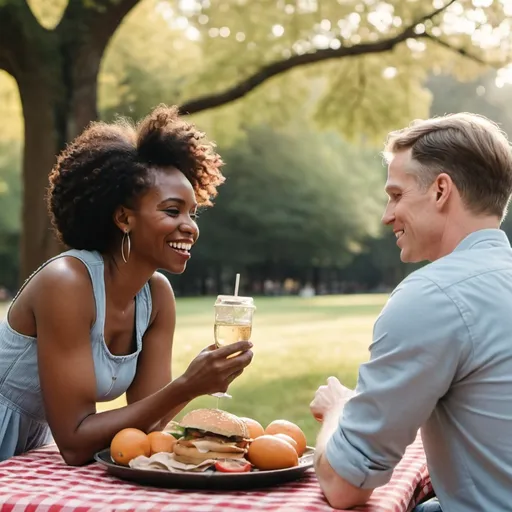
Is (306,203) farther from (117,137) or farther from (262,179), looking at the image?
(117,137)

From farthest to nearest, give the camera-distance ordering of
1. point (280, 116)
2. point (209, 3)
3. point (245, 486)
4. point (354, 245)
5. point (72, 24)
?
point (354, 245) < point (280, 116) < point (209, 3) < point (72, 24) < point (245, 486)

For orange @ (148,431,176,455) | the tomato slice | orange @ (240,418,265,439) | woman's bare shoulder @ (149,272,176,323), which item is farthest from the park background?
the tomato slice

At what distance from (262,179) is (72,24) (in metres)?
35.1

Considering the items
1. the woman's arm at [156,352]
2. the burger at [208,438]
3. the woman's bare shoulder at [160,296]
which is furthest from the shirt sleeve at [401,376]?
the woman's bare shoulder at [160,296]

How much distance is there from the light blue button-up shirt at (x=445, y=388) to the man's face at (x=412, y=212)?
0.17 m

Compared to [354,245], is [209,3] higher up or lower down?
higher up

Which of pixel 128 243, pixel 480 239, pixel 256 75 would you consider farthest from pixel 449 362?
pixel 256 75

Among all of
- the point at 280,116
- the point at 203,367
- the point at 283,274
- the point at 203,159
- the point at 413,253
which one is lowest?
the point at 283,274

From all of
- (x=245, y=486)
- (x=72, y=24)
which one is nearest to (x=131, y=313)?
(x=245, y=486)

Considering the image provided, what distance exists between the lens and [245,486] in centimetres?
251

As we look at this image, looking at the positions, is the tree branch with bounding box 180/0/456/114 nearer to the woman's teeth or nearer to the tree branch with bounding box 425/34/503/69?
the tree branch with bounding box 425/34/503/69

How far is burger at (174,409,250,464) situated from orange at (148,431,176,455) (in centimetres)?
7

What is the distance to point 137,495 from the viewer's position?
2404mm

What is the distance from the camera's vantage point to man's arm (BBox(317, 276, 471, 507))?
2266 millimetres
